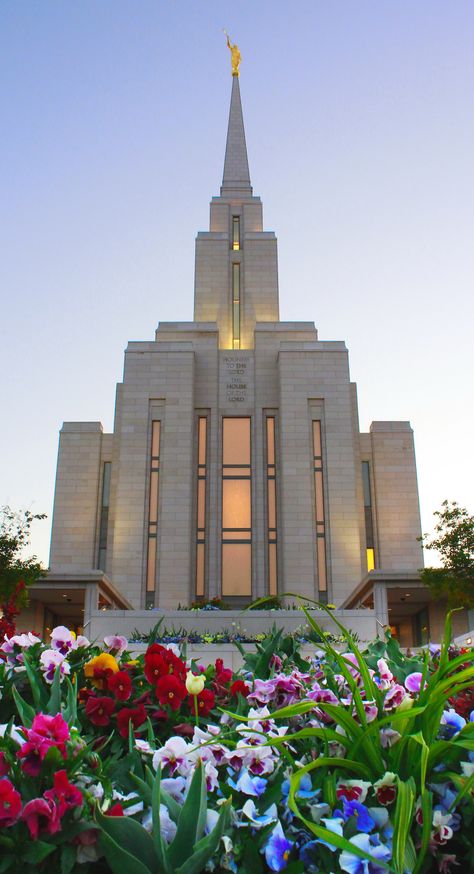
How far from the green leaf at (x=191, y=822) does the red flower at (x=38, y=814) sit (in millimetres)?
333

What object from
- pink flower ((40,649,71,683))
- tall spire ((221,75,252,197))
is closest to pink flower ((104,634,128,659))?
pink flower ((40,649,71,683))

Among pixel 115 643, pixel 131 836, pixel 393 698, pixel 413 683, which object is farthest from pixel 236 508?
pixel 131 836

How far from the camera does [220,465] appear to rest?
128 ft

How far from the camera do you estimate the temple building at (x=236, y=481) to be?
36062 millimetres

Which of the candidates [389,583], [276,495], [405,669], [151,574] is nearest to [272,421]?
[276,495]

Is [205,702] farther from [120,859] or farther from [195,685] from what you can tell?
[120,859]

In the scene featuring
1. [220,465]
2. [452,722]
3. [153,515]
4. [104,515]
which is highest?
[220,465]

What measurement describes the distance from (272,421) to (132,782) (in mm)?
37058

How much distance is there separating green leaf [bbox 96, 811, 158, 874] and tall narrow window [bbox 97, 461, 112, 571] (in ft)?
124

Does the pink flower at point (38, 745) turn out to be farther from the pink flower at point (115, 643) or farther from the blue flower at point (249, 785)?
the pink flower at point (115, 643)

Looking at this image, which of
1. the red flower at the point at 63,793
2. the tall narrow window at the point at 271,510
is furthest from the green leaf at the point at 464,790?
the tall narrow window at the point at 271,510

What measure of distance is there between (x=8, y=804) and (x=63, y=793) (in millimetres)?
145

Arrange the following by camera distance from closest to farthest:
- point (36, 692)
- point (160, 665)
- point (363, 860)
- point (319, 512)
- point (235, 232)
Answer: point (363, 860) < point (36, 692) < point (160, 665) < point (319, 512) < point (235, 232)

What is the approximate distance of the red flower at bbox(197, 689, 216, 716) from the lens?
141 inches
